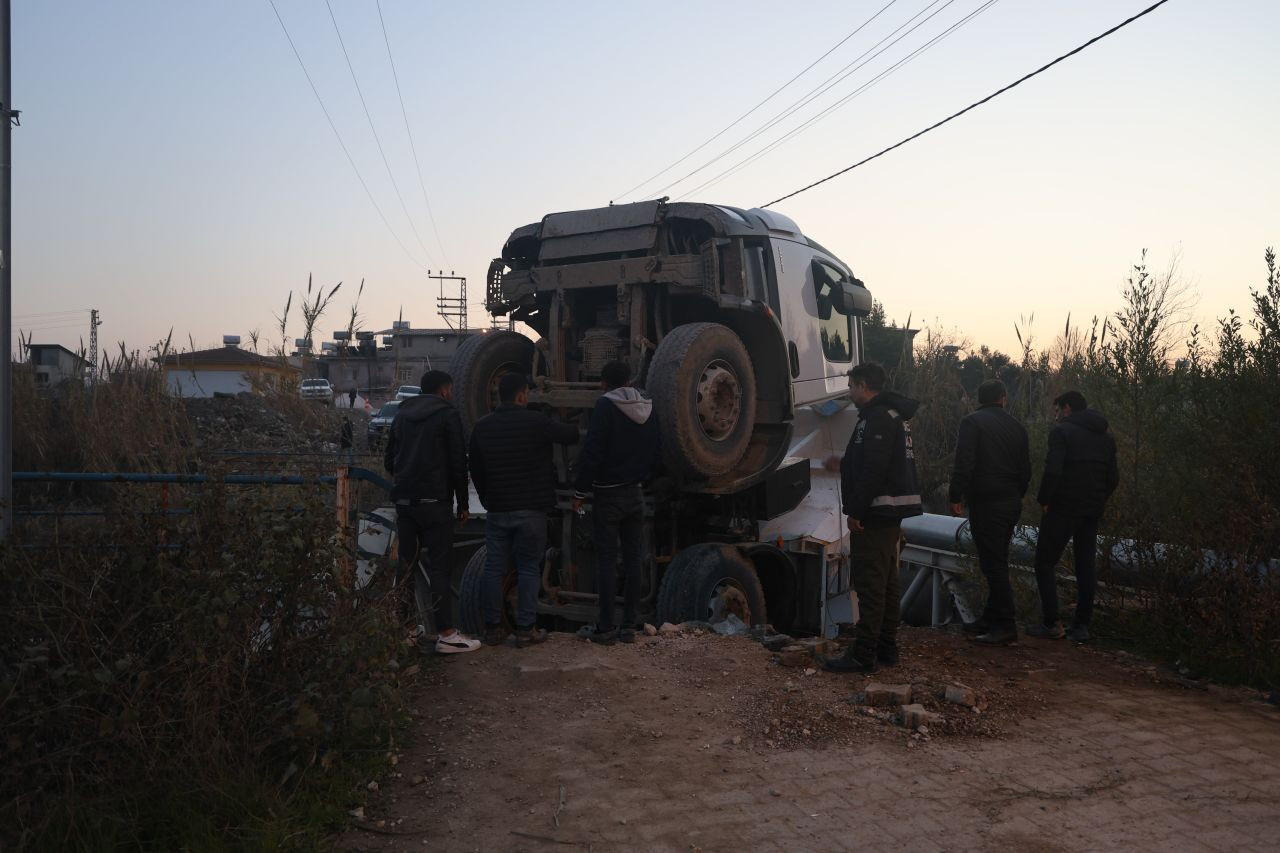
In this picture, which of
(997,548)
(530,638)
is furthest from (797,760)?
(997,548)

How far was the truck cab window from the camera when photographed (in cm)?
834

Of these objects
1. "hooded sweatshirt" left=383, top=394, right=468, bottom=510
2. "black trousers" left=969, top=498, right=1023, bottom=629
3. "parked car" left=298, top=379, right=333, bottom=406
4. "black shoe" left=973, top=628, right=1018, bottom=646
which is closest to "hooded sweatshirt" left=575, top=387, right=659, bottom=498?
"hooded sweatshirt" left=383, top=394, right=468, bottom=510

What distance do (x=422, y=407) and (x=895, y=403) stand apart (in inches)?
117

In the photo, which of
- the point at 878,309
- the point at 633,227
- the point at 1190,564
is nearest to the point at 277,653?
the point at 633,227

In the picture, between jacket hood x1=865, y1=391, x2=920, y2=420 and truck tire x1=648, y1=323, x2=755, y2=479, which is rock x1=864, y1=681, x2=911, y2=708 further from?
truck tire x1=648, y1=323, x2=755, y2=479

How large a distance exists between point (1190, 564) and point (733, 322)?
139 inches

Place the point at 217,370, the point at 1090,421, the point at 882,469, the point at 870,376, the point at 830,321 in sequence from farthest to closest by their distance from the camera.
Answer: the point at 217,370 → the point at 830,321 → the point at 1090,421 → the point at 870,376 → the point at 882,469

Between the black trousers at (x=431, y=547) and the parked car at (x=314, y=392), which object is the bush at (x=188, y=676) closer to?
the black trousers at (x=431, y=547)

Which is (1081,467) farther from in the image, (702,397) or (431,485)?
(431,485)

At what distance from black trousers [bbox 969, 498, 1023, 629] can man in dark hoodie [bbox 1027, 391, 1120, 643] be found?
31 centimetres

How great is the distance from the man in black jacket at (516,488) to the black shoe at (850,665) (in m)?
1.83

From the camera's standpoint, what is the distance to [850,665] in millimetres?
5699

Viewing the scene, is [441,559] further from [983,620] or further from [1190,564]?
[1190,564]

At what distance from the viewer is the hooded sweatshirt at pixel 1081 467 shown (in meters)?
6.55
